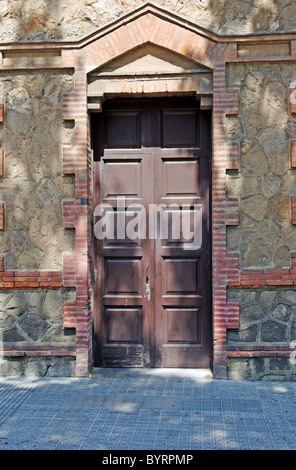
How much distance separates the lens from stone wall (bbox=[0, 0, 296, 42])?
6164mm

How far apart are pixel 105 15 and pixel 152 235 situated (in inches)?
109

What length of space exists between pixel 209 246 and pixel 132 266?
101 cm

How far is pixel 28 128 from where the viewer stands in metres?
6.41

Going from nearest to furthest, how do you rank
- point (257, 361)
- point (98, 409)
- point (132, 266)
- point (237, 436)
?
point (237, 436), point (98, 409), point (257, 361), point (132, 266)

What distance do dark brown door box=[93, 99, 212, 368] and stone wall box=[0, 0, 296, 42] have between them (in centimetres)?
101

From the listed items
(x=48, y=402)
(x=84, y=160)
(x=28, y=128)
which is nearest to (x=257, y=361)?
(x=48, y=402)

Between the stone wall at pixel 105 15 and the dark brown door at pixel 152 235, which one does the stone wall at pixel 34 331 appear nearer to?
the dark brown door at pixel 152 235

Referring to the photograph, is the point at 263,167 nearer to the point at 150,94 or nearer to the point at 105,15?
the point at 150,94

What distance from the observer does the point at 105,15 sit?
629 centimetres

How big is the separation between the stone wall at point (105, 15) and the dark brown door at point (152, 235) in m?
1.01

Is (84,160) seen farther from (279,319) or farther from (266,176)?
(279,319)

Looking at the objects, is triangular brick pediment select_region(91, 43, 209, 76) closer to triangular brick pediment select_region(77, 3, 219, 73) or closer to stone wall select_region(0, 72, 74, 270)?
triangular brick pediment select_region(77, 3, 219, 73)

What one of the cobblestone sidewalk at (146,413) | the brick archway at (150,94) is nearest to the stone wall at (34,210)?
the brick archway at (150,94)

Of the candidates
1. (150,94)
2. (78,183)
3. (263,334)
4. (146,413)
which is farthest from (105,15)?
(146,413)
